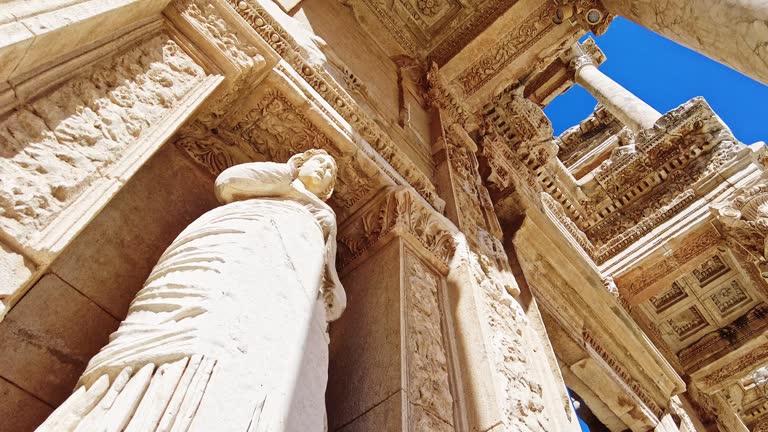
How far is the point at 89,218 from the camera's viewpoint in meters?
2.06

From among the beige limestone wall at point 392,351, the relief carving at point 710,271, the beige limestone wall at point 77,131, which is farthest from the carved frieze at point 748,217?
the beige limestone wall at point 77,131

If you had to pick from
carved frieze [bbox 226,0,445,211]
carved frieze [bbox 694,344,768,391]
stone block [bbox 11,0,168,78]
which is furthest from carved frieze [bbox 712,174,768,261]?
stone block [bbox 11,0,168,78]

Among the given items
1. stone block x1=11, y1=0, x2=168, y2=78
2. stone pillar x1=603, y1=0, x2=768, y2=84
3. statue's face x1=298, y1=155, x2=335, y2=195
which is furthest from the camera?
stone pillar x1=603, y1=0, x2=768, y2=84

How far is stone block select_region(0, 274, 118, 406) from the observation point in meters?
2.30

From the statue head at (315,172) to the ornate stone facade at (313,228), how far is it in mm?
16

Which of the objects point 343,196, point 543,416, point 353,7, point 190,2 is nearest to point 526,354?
point 543,416

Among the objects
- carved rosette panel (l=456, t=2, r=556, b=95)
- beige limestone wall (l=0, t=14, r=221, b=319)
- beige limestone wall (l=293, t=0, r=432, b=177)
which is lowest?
carved rosette panel (l=456, t=2, r=556, b=95)

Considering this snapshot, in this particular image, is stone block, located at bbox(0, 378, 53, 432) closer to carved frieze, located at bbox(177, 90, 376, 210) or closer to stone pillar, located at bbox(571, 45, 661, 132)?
carved frieze, located at bbox(177, 90, 376, 210)

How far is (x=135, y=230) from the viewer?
3.13 meters

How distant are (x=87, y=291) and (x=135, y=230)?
500mm

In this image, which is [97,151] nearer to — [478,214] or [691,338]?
[478,214]

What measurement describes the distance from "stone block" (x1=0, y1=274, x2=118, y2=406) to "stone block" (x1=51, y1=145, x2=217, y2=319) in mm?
81

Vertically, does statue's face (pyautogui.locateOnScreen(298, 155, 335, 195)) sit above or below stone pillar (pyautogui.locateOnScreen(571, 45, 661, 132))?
above

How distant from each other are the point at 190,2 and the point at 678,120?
853cm
